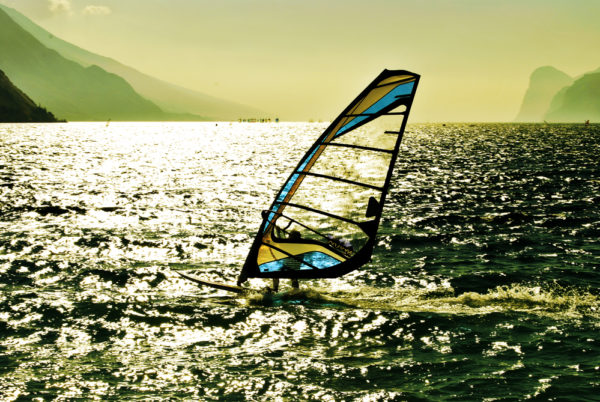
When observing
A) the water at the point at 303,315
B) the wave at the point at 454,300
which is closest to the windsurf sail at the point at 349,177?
the water at the point at 303,315

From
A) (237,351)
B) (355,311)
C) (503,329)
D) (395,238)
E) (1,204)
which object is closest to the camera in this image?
(237,351)

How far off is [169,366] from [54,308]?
17.4 feet

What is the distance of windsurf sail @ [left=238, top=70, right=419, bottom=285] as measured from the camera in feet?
37.0

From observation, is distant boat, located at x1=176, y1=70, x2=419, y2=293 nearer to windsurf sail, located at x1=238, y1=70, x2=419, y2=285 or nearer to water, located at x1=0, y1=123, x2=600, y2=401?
windsurf sail, located at x1=238, y1=70, x2=419, y2=285

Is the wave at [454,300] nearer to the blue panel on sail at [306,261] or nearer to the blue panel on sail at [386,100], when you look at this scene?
the blue panel on sail at [306,261]

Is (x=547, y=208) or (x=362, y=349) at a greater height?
(x=547, y=208)

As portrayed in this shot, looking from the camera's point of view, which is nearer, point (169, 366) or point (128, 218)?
point (169, 366)

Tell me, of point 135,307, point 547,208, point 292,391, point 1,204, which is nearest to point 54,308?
point 135,307

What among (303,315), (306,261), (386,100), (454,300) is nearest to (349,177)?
(386,100)

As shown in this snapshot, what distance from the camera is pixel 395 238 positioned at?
915 inches

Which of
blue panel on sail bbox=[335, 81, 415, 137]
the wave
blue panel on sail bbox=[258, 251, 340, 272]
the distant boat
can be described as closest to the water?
the wave

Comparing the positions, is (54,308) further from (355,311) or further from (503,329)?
(503,329)

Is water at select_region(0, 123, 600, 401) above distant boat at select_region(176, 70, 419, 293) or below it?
below

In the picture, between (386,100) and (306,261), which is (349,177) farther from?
(306,261)
